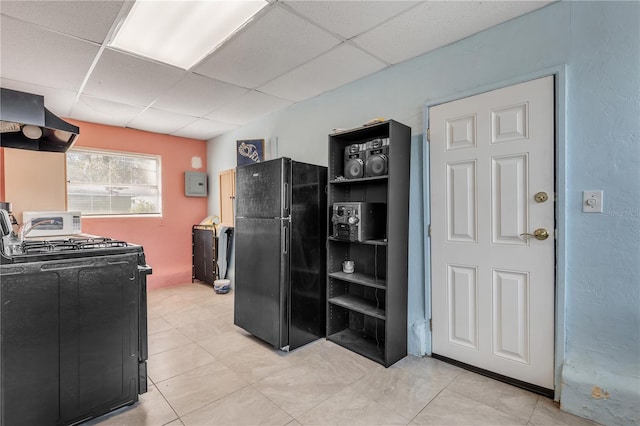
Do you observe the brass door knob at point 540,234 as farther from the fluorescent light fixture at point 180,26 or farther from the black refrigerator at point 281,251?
the fluorescent light fixture at point 180,26

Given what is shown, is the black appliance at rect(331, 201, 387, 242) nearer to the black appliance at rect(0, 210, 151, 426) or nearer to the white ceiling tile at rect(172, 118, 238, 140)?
the black appliance at rect(0, 210, 151, 426)

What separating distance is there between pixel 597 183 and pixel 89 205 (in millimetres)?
5842

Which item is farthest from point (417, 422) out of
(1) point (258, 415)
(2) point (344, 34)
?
(2) point (344, 34)

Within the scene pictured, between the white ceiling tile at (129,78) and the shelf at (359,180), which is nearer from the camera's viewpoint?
the shelf at (359,180)

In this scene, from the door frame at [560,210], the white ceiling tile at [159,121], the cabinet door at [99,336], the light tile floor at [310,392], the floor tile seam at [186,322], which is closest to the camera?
the cabinet door at [99,336]

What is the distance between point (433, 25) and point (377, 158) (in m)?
1.05

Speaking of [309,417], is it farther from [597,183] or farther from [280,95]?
[280,95]

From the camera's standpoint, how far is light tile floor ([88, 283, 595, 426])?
6.14 feet

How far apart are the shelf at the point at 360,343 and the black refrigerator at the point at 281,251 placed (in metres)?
0.21

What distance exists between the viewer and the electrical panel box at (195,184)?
5.49 meters

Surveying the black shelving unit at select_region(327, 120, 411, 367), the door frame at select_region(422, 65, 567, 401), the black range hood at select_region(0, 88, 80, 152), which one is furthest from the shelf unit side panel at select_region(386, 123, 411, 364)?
the black range hood at select_region(0, 88, 80, 152)

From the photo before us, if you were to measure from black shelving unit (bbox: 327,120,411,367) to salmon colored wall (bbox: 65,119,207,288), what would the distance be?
11.5 ft

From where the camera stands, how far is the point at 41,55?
8.64ft

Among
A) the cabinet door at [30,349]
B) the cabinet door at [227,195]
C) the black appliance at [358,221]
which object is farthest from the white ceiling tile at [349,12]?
the cabinet door at [227,195]
